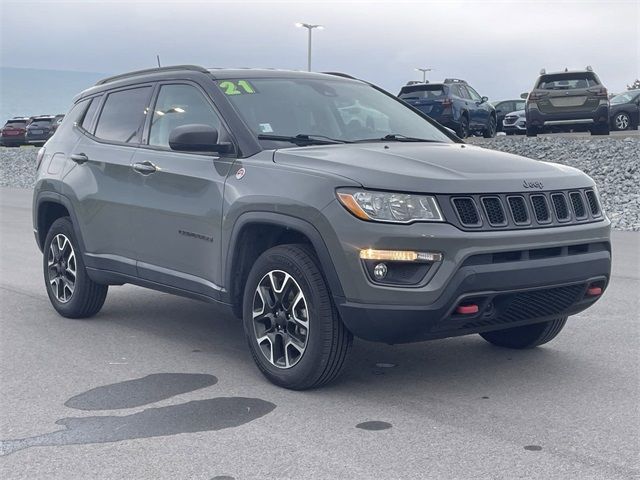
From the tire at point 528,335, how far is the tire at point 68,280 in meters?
3.00

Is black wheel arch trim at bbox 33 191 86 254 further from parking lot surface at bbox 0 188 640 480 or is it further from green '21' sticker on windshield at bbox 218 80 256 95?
green '21' sticker on windshield at bbox 218 80 256 95

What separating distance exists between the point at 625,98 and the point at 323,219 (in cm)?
2649

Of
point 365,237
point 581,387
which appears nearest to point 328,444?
point 365,237

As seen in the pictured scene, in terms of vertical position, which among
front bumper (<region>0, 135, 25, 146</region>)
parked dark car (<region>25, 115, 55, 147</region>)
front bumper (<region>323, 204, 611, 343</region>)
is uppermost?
front bumper (<region>323, 204, 611, 343</region>)

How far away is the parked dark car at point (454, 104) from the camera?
27.7 m

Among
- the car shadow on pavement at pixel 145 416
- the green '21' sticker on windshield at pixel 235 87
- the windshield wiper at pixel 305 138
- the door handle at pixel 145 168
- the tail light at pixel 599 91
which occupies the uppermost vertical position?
the green '21' sticker on windshield at pixel 235 87

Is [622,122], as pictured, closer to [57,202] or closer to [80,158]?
[57,202]

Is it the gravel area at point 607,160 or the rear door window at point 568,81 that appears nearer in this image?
the gravel area at point 607,160

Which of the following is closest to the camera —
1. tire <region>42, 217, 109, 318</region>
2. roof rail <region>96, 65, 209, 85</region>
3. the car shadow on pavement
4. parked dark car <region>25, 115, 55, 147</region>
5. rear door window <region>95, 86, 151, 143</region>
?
the car shadow on pavement

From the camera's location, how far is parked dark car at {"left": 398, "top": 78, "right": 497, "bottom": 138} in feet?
90.9

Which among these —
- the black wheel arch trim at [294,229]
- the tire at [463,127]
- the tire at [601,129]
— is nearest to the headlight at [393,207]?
the black wheel arch trim at [294,229]

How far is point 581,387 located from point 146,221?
9.61 ft

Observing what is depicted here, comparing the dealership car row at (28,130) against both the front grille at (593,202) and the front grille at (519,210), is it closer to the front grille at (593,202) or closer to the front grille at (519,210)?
the front grille at (593,202)

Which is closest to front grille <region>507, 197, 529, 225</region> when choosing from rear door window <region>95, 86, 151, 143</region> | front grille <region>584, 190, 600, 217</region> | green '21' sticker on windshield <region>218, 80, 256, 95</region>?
front grille <region>584, 190, 600, 217</region>
